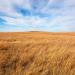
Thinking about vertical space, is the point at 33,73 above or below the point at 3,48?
below

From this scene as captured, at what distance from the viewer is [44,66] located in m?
10.6

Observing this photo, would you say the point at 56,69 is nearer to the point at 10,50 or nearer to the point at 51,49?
the point at 51,49

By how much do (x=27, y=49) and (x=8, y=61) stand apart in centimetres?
212

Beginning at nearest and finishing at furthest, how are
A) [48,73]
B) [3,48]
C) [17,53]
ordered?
[48,73] < [17,53] < [3,48]

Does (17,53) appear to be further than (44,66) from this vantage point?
Yes

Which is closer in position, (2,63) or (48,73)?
(48,73)

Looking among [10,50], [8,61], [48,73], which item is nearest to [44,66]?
[48,73]

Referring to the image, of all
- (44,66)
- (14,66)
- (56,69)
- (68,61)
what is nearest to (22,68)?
(14,66)

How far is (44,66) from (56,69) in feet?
2.52

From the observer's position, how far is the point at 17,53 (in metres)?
12.2

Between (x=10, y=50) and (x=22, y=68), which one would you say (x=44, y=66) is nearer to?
(x=22, y=68)

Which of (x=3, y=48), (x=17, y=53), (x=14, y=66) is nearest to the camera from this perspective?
(x=14, y=66)

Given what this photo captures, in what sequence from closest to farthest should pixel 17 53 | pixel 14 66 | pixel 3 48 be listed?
pixel 14 66 < pixel 17 53 < pixel 3 48

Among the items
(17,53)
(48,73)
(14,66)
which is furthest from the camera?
(17,53)
